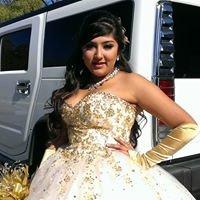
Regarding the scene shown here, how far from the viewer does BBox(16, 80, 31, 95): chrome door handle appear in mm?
4970

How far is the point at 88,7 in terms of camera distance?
13.4 feet

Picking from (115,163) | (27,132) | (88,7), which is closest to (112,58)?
(115,163)

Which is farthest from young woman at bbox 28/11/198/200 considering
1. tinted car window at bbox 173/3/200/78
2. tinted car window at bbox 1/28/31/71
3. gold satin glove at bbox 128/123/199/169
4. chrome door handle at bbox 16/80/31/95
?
tinted car window at bbox 1/28/31/71

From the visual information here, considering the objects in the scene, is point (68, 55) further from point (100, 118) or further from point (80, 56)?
point (100, 118)

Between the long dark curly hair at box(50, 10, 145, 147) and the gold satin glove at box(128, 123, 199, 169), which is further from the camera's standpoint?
the long dark curly hair at box(50, 10, 145, 147)

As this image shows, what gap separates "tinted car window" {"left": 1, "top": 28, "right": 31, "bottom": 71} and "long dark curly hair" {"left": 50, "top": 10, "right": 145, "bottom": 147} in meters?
2.31

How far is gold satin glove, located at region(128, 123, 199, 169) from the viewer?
8.37ft

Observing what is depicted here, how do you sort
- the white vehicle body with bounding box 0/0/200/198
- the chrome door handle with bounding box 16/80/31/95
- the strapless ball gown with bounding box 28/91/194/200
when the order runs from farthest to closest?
the chrome door handle with bounding box 16/80/31/95, the white vehicle body with bounding box 0/0/200/198, the strapless ball gown with bounding box 28/91/194/200

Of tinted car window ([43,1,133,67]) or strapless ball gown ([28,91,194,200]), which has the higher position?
tinted car window ([43,1,133,67])

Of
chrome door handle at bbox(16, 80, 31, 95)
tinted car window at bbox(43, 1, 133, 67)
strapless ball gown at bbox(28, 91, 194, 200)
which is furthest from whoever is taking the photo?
chrome door handle at bbox(16, 80, 31, 95)

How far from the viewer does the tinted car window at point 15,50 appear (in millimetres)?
5309

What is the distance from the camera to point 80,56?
9.64ft

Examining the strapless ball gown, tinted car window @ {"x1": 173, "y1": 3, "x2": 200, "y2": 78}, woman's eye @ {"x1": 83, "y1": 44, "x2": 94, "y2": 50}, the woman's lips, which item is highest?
tinted car window @ {"x1": 173, "y1": 3, "x2": 200, "y2": 78}

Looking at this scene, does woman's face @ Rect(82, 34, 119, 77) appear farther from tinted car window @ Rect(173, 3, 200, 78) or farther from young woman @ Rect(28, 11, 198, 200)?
tinted car window @ Rect(173, 3, 200, 78)
